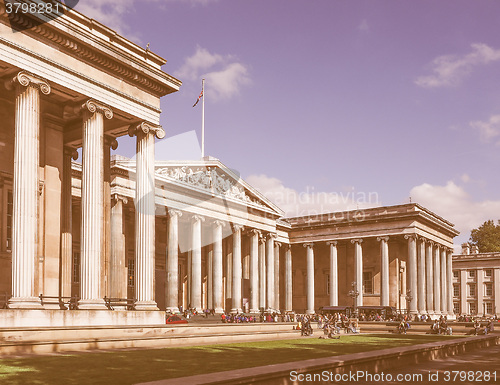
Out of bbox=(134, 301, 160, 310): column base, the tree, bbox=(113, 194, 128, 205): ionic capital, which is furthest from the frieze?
the tree

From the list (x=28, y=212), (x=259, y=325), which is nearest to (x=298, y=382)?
(x=28, y=212)

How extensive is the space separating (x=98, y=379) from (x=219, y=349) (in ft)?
34.0

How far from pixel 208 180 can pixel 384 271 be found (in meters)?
25.4

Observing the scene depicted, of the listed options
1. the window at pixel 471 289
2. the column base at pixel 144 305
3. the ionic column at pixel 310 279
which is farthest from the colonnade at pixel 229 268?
the window at pixel 471 289

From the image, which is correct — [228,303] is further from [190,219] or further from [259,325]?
[259,325]

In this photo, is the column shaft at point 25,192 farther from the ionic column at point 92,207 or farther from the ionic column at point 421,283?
the ionic column at point 421,283

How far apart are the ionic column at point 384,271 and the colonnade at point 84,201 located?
47771 millimetres

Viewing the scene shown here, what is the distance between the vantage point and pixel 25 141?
79.8ft

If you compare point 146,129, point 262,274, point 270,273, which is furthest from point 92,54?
point 270,273

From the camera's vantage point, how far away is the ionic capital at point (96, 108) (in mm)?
27344

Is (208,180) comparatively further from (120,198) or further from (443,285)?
(443,285)

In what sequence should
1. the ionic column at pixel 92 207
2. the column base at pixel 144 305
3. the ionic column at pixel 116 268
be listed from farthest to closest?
the ionic column at pixel 116 268
the column base at pixel 144 305
the ionic column at pixel 92 207

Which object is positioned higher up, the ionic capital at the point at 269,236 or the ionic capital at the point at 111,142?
the ionic capital at the point at 111,142

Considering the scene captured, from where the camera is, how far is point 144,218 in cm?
2978
